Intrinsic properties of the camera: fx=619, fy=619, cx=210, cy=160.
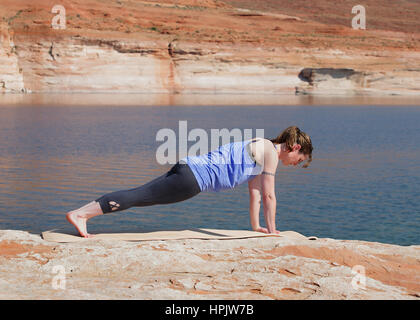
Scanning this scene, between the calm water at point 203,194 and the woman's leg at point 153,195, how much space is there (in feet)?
1.38

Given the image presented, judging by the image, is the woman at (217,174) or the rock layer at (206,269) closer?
the rock layer at (206,269)

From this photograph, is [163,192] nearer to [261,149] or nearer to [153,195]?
[153,195]

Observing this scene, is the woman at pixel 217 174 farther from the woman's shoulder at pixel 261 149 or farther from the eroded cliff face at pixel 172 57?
the eroded cliff face at pixel 172 57

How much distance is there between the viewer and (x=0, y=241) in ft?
15.9

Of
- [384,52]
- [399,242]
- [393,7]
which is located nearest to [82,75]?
[384,52]

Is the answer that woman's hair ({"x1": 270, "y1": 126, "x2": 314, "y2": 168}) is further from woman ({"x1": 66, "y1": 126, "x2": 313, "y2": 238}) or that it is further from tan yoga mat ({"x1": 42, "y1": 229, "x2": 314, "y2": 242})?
tan yoga mat ({"x1": 42, "y1": 229, "x2": 314, "y2": 242})

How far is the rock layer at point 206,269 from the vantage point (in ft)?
12.2

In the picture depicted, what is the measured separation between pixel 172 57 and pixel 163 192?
4764 centimetres

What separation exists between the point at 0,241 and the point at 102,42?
152 ft

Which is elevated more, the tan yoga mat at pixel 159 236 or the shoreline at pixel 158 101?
the shoreline at pixel 158 101

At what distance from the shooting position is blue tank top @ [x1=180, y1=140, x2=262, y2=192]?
5.21 meters

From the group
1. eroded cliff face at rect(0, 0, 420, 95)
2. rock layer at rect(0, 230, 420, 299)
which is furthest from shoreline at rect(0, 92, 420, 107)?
rock layer at rect(0, 230, 420, 299)

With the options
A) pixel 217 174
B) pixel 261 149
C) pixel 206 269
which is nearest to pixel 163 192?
pixel 217 174

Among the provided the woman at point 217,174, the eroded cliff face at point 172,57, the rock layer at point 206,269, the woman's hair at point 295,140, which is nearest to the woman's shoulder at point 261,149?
the woman at point 217,174
